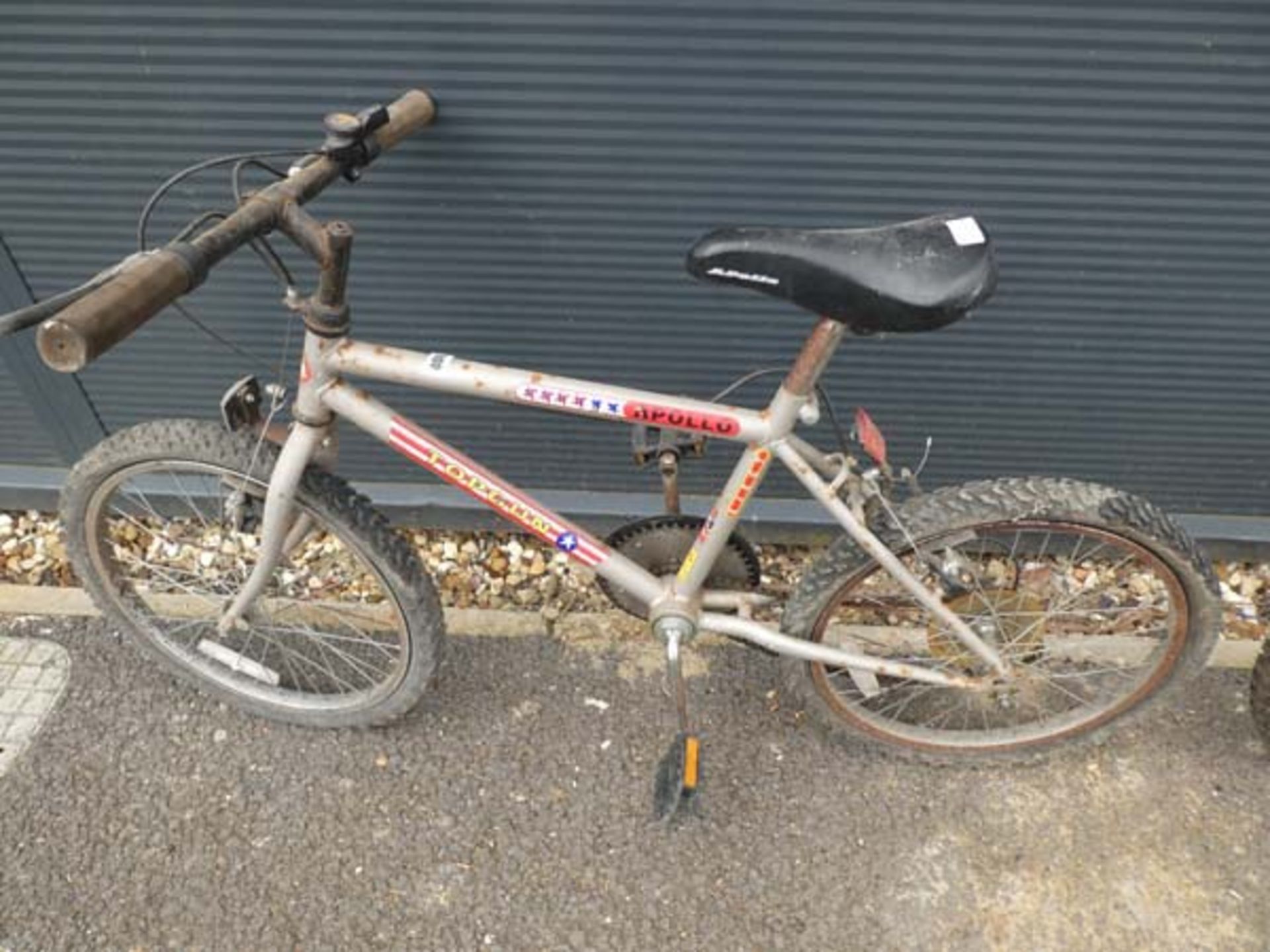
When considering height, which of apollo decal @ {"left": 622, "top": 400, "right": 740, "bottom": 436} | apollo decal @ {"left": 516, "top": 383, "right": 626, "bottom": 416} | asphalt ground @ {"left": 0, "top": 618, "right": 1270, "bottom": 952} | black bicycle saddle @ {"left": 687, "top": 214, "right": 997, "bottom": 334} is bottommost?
asphalt ground @ {"left": 0, "top": 618, "right": 1270, "bottom": 952}

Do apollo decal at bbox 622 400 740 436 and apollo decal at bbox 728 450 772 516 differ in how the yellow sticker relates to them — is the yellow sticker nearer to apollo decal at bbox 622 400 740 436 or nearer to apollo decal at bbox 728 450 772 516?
apollo decal at bbox 728 450 772 516

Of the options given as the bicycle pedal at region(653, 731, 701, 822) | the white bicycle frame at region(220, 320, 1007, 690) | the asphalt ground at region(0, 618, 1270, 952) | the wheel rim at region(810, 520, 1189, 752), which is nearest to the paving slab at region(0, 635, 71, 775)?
the asphalt ground at region(0, 618, 1270, 952)

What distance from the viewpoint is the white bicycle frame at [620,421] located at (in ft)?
6.20

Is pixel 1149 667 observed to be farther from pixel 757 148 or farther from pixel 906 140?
pixel 757 148

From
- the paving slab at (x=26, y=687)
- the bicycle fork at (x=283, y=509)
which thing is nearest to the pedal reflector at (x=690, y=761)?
the bicycle fork at (x=283, y=509)

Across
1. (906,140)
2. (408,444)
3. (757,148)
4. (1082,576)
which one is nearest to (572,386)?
(408,444)

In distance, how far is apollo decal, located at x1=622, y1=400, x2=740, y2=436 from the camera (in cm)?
189

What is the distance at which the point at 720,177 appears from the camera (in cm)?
229

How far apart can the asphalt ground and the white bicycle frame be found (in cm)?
46

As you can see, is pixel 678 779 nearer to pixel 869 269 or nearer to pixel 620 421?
pixel 620 421

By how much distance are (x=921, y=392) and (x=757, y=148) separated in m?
0.93

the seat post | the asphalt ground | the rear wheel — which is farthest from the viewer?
the asphalt ground

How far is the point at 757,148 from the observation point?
224cm

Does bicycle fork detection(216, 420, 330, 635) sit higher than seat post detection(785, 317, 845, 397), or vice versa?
seat post detection(785, 317, 845, 397)
